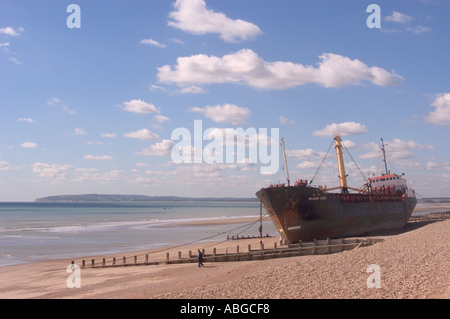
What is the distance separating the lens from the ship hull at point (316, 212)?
116ft

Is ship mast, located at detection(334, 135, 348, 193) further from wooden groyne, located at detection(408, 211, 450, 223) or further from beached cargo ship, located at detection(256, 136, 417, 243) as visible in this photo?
wooden groyne, located at detection(408, 211, 450, 223)

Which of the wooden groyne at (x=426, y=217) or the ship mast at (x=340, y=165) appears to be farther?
the wooden groyne at (x=426, y=217)

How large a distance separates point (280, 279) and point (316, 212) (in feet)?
69.2

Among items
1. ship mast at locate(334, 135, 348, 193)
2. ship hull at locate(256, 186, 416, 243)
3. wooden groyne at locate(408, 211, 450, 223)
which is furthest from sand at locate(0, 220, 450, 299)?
wooden groyne at locate(408, 211, 450, 223)

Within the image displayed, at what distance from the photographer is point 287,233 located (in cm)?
3538

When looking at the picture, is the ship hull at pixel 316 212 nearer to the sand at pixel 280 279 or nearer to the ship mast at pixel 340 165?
the ship mast at pixel 340 165

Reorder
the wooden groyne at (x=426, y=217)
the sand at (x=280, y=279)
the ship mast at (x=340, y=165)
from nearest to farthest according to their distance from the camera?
the sand at (x=280, y=279), the ship mast at (x=340, y=165), the wooden groyne at (x=426, y=217)

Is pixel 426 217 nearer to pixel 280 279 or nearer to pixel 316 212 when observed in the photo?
pixel 316 212

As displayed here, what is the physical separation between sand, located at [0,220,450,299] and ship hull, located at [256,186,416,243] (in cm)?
1068

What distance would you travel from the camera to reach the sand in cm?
1380

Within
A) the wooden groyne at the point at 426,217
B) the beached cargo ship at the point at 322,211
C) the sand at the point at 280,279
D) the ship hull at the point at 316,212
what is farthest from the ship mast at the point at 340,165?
the sand at the point at 280,279
